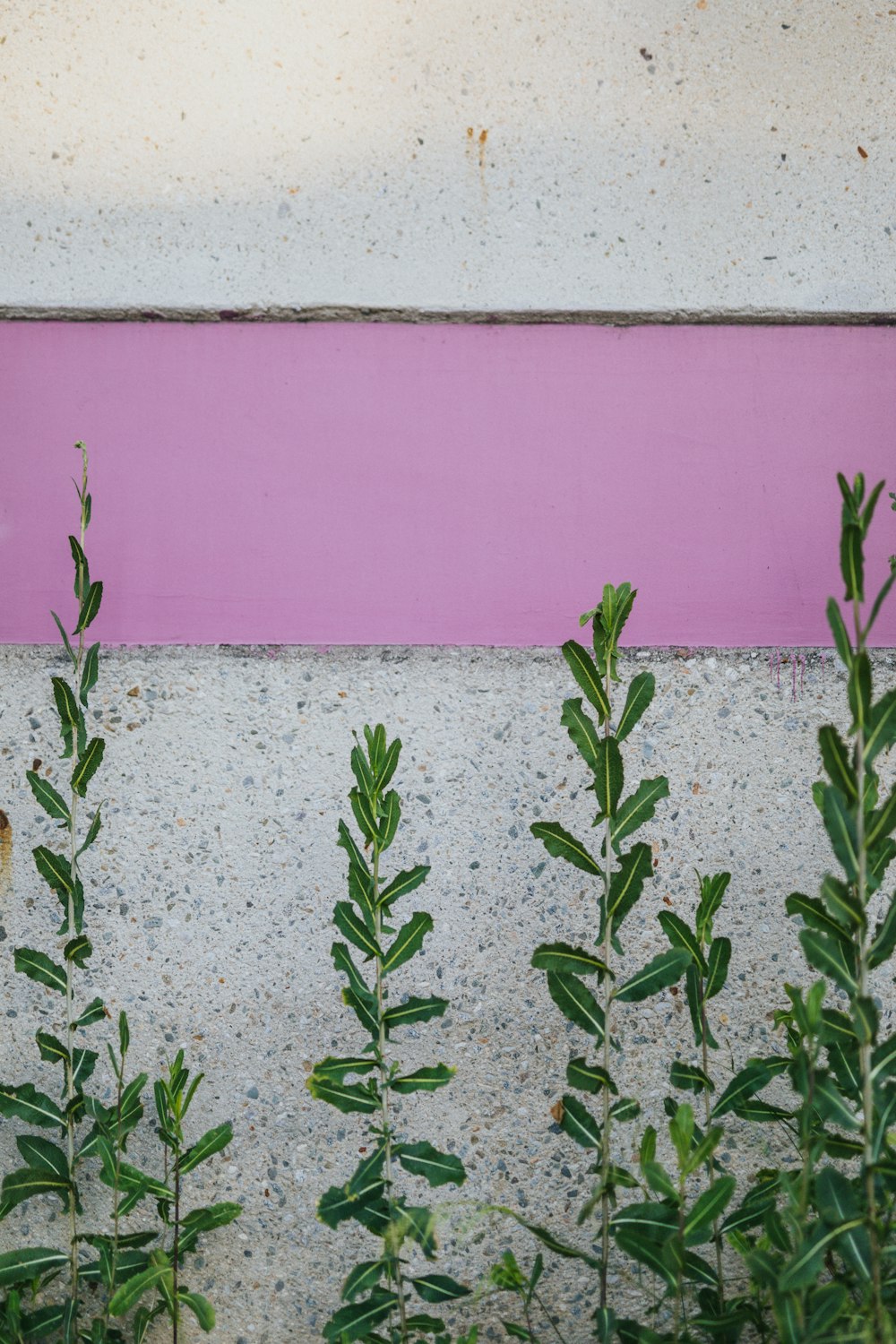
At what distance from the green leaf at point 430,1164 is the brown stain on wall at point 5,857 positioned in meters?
0.95

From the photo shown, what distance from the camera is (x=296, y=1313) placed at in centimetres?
185

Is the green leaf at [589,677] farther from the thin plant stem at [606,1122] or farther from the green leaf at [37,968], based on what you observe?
the green leaf at [37,968]

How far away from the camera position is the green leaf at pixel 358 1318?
1.50m

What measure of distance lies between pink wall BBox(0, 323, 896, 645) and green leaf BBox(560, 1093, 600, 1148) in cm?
85

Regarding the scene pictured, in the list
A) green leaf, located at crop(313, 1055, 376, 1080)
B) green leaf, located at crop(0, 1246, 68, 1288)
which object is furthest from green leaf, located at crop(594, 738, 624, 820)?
green leaf, located at crop(0, 1246, 68, 1288)

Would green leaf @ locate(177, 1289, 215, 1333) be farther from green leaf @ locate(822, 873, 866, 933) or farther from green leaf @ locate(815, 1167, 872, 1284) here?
green leaf @ locate(822, 873, 866, 933)

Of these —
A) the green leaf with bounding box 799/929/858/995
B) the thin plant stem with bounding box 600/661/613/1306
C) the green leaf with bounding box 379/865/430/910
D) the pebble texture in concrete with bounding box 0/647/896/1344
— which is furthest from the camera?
the pebble texture in concrete with bounding box 0/647/896/1344

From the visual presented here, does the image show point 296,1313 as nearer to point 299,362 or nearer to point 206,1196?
point 206,1196

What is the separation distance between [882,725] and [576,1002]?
2.14 ft

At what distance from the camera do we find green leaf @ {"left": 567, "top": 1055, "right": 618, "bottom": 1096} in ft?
4.99

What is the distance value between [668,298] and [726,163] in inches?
11.8

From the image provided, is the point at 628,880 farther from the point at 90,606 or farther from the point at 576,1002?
the point at 90,606

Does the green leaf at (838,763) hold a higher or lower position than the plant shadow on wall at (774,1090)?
higher

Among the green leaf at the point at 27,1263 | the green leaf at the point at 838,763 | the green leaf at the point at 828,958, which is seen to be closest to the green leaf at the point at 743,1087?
the green leaf at the point at 828,958
